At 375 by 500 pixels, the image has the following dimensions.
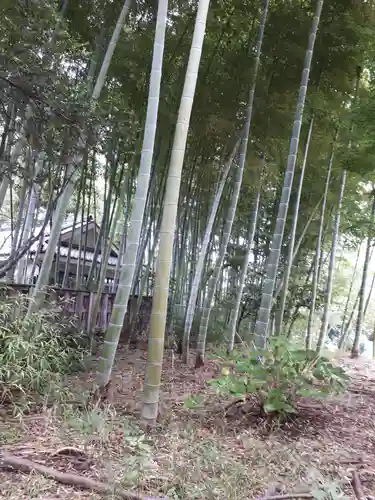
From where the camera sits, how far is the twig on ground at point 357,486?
6.41 ft

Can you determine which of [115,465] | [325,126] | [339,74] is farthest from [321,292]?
[115,465]

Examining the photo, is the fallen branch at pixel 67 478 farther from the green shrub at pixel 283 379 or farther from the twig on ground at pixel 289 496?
the green shrub at pixel 283 379

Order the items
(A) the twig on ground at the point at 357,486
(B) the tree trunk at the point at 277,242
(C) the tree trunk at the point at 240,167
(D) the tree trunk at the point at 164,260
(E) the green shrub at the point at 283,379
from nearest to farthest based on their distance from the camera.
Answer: (A) the twig on ground at the point at 357,486, (D) the tree trunk at the point at 164,260, (E) the green shrub at the point at 283,379, (B) the tree trunk at the point at 277,242, (C) the tree trunk at the point at 240,167

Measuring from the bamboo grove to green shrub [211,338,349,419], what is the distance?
0.63 m

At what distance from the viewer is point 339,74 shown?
16.5 ft

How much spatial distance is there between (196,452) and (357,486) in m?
0.82

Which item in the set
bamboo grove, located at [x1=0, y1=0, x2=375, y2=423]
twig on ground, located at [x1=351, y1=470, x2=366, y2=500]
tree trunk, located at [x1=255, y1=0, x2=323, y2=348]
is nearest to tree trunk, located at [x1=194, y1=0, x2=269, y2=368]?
bamboo grove, located at [x1=0, y1=0, x2=375, y2=423]

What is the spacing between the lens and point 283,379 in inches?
112

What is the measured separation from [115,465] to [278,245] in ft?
7.82

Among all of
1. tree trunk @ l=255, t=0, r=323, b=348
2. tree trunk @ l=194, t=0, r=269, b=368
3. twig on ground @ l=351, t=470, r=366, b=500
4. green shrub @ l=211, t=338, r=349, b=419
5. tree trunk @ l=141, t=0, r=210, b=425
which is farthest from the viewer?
tree trunk @ l=194, t=0, r=269, b=368

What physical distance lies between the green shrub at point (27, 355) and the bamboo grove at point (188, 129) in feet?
0.75

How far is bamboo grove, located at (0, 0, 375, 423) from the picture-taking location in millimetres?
2777

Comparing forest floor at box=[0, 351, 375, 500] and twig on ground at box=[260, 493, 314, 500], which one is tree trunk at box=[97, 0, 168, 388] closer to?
forest floor at box=[0, 351, 375, 500]

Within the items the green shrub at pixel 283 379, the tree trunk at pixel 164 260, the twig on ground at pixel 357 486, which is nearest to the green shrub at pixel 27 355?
the tree trunk at pixel 164 260
